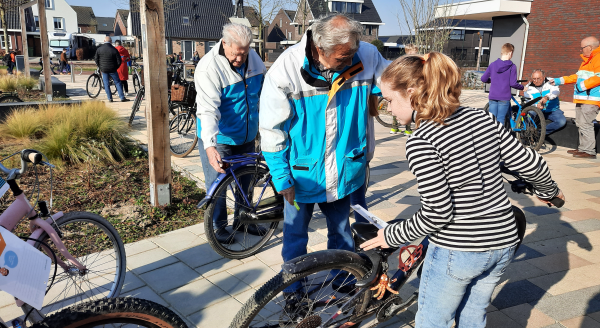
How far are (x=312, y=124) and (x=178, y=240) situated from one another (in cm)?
218

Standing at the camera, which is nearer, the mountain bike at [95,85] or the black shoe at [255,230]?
the black shoe at [255,230]

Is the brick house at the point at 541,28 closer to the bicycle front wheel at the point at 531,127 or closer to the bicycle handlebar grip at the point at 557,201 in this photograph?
the bicycle front wheel at the point at 531,127

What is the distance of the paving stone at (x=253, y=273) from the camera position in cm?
355

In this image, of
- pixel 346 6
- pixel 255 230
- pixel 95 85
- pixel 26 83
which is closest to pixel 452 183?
pixel 255 230

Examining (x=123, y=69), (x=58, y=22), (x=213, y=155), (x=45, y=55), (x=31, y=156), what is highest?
(x=58, y=22)

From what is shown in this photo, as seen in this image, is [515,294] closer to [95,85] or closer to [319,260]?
[319,260]

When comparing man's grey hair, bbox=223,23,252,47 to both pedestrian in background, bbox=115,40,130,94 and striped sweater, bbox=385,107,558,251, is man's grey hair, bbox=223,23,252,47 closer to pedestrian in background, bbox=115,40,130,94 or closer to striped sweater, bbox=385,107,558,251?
striped sweater, bbox=385,107,558,251

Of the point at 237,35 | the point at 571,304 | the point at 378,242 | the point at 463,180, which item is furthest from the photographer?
the point at 237,35

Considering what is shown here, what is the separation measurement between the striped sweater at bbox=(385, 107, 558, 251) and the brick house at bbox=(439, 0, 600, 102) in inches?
653

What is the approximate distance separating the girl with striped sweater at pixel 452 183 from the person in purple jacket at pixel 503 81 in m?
6.36

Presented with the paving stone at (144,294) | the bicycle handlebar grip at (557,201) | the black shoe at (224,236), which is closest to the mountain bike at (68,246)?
the paving stone at (144,294)

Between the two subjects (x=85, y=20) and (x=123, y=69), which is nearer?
(x=123, y=69)

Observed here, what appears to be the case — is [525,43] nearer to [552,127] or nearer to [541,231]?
[552,127]

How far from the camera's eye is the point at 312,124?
8.77ft
